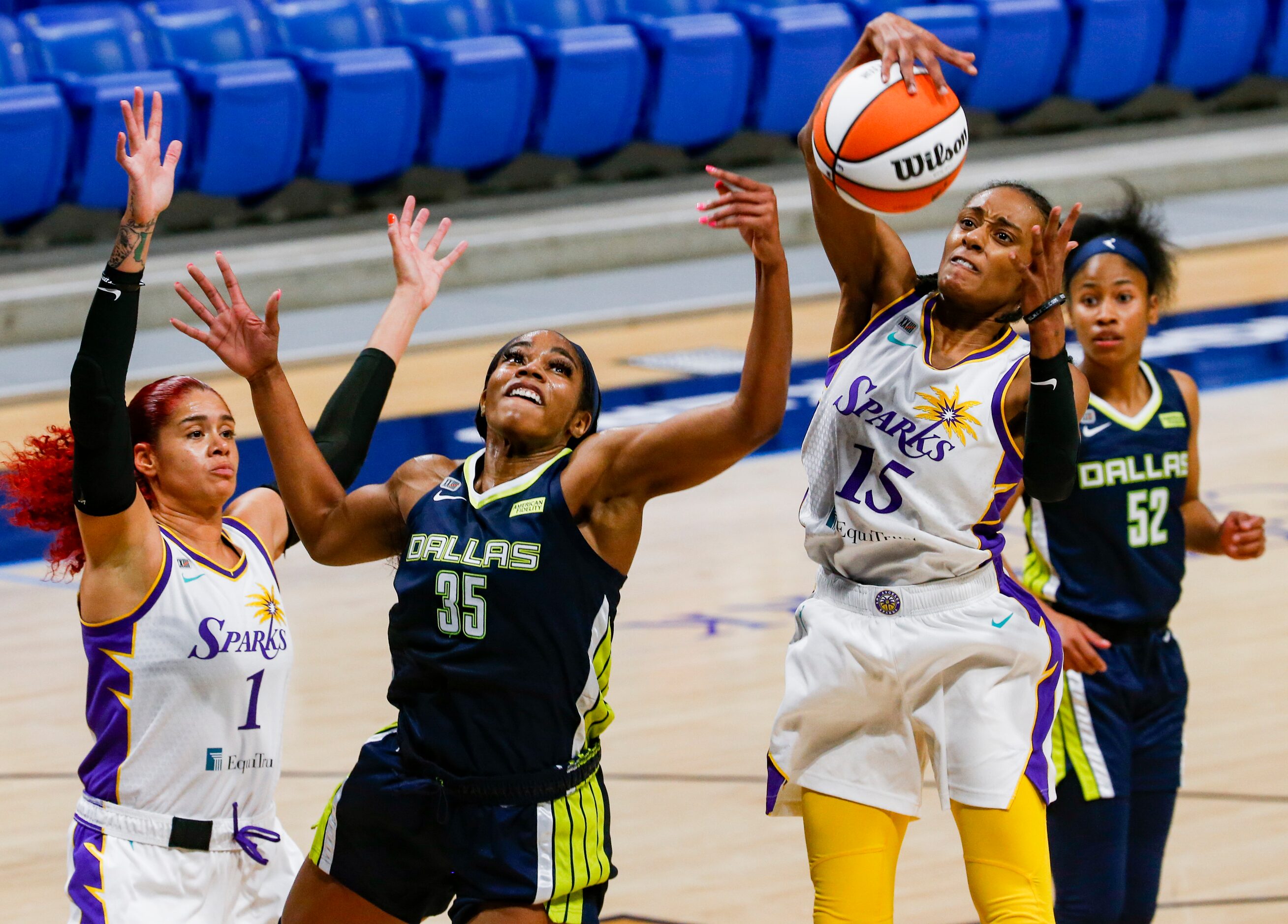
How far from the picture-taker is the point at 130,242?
320 centimetres

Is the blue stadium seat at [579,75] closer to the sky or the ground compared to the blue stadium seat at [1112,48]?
closer to the ground

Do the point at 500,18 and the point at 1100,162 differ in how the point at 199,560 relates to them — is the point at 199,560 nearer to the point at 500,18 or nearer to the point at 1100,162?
the point at 500,18

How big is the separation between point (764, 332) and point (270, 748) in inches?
46.7

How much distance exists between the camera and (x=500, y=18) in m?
14.9

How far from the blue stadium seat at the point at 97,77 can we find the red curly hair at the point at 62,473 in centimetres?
915

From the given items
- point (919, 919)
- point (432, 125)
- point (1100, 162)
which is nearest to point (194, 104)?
point (432, 125)

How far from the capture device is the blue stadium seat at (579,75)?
1430 centimetres

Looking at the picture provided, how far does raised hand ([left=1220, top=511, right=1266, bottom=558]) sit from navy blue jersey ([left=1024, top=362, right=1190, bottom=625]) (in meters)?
0.13

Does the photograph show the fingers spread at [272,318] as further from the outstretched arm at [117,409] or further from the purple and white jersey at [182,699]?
the purple and white jersey at [182,699]

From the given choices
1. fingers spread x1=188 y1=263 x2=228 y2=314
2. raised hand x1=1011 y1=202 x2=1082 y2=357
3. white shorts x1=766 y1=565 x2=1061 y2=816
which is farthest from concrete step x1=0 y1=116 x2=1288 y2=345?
raised hand x1=1011 y1=202 x2=1082 y2=357

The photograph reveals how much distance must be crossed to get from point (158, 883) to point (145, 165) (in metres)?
1.24

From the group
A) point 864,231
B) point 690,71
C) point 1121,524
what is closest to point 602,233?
point 690,71

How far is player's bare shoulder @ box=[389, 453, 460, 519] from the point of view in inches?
140

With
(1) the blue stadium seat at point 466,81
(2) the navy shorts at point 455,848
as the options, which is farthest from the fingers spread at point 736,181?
(1) the blue stadium seat at point 466,81
